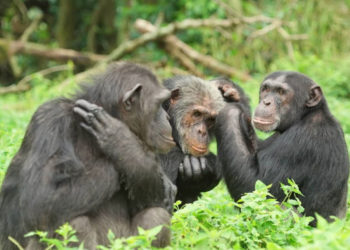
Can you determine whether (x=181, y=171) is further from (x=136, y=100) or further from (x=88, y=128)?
(x=88, y=128)

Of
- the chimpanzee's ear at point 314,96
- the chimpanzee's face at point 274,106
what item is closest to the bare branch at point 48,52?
the chimpanzee's face at point 274,106

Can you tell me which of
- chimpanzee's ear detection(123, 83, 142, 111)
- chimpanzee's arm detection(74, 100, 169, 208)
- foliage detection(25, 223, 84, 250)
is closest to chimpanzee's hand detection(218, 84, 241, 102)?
chimpanzee's ear detection(123, 83, 142, 111)

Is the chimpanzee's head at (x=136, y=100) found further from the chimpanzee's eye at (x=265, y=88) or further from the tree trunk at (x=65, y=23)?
the tree trunk at (x=65, y=23)

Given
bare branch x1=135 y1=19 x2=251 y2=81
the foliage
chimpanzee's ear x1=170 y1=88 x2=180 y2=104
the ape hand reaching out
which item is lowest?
bare branch x1=135 y1=19 x2=251 y2=81

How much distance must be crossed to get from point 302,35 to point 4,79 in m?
11.0

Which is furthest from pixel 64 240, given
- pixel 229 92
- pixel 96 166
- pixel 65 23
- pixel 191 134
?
pixel 65 23

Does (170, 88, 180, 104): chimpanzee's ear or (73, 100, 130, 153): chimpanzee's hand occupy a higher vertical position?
(73, 100, 130, 153): chimpanzee's hand

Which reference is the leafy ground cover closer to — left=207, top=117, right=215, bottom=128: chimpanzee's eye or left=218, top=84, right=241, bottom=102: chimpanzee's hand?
left=207, top=117, right=215, bottom=128: chimpanzee's eye

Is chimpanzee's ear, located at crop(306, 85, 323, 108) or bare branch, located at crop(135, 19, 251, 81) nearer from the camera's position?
chimpanzee's ear, located at crop(306, 85, 323, 108)

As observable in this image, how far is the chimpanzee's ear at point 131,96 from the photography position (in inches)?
203

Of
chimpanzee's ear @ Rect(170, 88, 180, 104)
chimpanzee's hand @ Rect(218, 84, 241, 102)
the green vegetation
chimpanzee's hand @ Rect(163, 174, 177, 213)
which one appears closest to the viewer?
chimpanzee's hand @ Rect(163, 174, 177, 213)

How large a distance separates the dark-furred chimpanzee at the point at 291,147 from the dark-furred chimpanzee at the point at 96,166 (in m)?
1.60

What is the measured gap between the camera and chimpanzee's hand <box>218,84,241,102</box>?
7648mm

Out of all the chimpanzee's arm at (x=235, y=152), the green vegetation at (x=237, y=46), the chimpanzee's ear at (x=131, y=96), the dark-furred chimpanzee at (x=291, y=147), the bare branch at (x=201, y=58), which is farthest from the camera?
the bare branch at (x=201, y=58)
